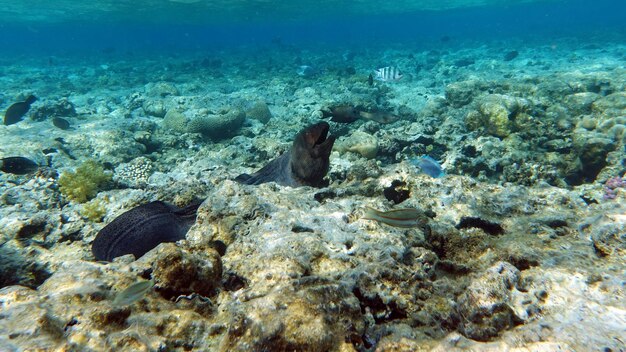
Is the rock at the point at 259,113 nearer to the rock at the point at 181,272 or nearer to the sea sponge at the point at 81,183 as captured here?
the sea sponge at the point at 81,183

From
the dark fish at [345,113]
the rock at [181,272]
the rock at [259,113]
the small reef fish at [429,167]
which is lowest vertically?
the rock at [259,113]

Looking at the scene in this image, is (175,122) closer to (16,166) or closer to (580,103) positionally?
(16,166)

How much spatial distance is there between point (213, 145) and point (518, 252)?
873 cm

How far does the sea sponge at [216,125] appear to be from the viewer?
1036 centimetres

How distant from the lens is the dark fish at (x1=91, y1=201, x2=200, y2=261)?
3.48m

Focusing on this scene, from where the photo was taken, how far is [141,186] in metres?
6.66

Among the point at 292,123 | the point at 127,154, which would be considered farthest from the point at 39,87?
the point at 292,123

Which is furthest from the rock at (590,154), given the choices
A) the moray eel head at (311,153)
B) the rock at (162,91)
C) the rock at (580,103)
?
the rock at (162,91)

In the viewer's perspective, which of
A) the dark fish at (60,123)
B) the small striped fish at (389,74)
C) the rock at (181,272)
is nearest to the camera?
the rock at (181,272)

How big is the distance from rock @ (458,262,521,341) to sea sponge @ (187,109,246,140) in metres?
9.60

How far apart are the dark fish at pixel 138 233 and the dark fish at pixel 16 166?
4906mm

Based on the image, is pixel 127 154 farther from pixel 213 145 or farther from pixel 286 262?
pixel 286 262

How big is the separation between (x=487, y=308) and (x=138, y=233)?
3.43 meters

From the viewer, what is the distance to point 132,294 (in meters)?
2.06
